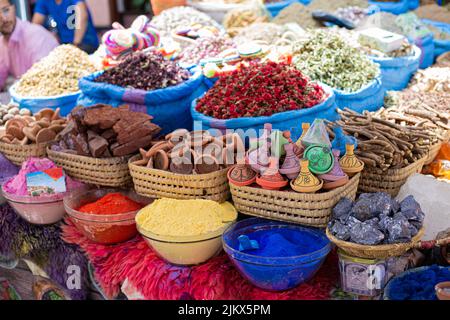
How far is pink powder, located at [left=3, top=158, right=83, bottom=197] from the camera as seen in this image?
6.86ft

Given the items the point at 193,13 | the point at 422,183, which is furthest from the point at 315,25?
the point at 422,183

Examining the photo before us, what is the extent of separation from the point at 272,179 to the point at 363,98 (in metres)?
1.20

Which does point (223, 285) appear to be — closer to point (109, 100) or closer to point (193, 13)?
point (109, 100)

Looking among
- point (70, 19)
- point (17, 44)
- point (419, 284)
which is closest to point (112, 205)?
point (419, 284)

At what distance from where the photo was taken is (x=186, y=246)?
172 centimetres

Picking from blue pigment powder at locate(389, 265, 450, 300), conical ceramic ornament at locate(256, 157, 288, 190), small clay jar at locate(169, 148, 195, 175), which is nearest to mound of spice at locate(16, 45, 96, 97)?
small clay jar at locate(169, 148, 195, 175)

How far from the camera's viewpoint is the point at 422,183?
1846mm

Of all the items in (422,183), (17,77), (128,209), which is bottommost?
(17,77)

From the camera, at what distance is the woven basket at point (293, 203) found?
1.65 m

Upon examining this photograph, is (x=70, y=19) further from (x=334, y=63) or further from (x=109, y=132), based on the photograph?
(x=109, y=132)

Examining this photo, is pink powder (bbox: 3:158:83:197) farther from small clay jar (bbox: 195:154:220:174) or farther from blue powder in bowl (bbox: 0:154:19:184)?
small clay jar (bbox: 195:154:220:174)

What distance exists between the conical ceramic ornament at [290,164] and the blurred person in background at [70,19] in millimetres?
2826

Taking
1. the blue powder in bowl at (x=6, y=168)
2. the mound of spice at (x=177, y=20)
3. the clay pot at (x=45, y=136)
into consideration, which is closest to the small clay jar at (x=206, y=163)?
the clay pot at (x=45, y=136)
